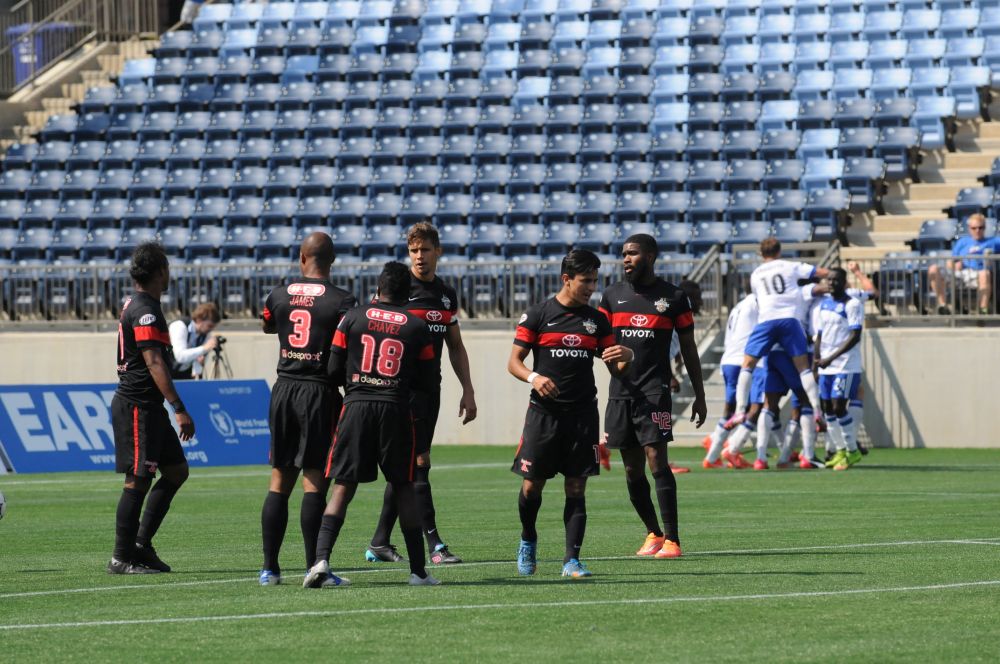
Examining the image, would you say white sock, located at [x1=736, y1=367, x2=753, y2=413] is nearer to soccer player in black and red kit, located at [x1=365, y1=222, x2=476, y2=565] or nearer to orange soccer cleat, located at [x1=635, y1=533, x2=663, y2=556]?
orange soccer cleat, located at [x1=635, y1=533, x2=663, y2=556]

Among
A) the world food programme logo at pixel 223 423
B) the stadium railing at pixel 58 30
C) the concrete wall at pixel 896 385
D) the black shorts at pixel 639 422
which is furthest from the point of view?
the stadium railing at pixel 58 30

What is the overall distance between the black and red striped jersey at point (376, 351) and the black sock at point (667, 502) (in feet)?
7.86

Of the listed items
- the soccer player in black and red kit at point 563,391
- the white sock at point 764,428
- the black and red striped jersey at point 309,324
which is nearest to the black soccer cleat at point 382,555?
the soccer player in black and red kit at point 563,391

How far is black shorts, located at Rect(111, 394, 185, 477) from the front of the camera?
1068 cm

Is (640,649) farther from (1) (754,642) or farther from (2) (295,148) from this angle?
(2) (295,148)

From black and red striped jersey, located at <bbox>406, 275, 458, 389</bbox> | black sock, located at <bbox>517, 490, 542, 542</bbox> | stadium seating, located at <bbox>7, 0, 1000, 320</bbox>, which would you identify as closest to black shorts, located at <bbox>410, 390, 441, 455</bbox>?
black and red striped jersey, located at <bbox>406, 275, 458, 389</bbox>

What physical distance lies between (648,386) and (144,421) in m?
3.20

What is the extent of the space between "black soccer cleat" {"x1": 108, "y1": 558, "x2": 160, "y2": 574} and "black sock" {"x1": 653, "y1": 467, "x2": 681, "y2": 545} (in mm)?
3184

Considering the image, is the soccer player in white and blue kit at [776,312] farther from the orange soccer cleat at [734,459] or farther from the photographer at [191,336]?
the photographer at [191,336]

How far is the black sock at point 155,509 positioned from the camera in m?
10.7

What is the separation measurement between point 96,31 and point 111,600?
31.4 metres

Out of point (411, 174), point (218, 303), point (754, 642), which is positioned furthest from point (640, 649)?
point (411, 174)

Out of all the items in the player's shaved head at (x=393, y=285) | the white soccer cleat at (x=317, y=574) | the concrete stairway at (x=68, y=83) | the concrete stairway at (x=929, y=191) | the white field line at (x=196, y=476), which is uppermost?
the concrete stairway at (x=68, y=83)

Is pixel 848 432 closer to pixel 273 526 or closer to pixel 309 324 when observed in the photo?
pixel 309 324
